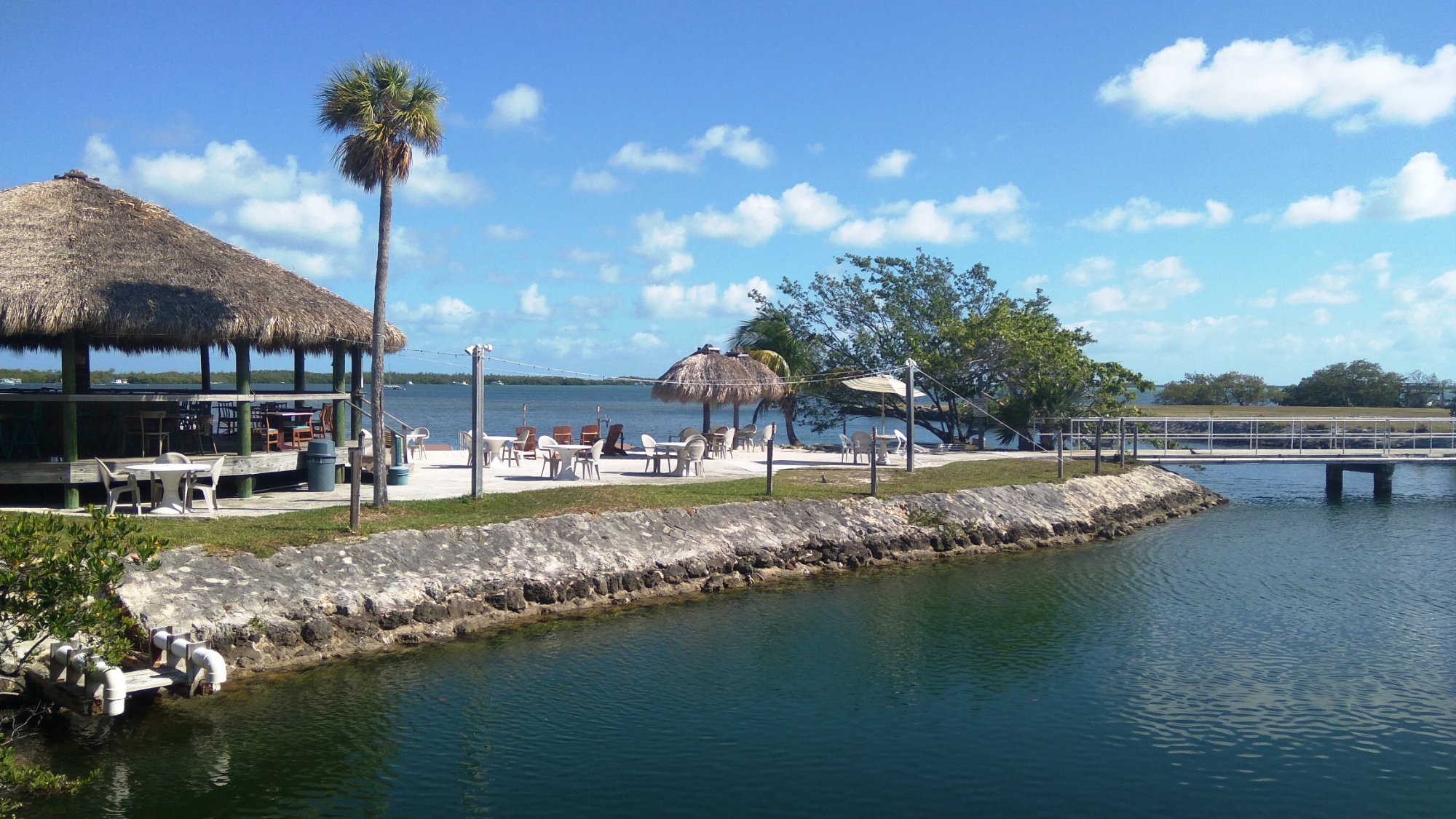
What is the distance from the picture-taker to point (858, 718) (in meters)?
10.2

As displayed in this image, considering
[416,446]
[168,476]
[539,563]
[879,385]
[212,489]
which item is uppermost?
[879,385]

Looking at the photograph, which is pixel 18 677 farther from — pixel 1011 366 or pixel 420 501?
pixel 1011 366

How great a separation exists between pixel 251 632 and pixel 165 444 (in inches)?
282

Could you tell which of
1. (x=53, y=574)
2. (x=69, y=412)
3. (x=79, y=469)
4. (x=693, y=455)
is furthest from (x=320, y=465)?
(x=53, y=574)

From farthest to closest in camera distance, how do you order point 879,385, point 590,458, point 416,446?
1. point 879,385
2. point 416,446
3. point 590,458

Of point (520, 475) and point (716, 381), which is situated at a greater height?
point (716, 381)

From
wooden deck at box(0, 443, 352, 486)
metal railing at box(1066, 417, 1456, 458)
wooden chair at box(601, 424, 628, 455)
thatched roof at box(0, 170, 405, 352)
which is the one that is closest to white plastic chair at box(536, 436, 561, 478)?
thatched roof at box(0, 170, 405, 352)

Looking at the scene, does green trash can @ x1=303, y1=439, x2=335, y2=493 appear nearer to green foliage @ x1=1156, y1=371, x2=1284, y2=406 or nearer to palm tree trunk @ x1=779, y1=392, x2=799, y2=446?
palm tree trunk @ x1=779, y1=392, x2=799, y2=446

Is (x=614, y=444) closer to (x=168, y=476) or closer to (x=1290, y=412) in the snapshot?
(x=168, y=476)

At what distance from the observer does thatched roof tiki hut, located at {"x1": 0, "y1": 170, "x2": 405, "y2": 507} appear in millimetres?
14516

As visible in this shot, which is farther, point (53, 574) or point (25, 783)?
point (25, 783)

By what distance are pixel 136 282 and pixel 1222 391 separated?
6885cm

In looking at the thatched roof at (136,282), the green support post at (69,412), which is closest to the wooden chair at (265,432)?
the thatched roof at (136,282)

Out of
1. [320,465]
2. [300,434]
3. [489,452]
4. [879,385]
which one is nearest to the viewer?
[320,465]
